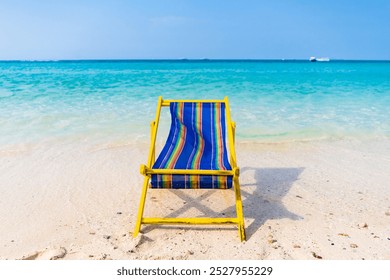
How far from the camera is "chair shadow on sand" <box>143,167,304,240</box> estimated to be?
10.6ft

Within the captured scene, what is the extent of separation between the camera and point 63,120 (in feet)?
25.0

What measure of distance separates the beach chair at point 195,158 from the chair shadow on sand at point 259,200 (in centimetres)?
18

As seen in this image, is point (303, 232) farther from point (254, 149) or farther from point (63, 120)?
point (63, 120)

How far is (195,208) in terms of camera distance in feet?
11.3

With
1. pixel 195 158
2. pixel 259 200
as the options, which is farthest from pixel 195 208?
pixel 259 200

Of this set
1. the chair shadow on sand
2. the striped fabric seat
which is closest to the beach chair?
the striped fabric seat

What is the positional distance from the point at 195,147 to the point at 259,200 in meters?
0.83

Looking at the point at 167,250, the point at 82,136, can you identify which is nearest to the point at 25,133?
the point at 82,136

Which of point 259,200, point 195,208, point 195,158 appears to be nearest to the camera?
point 195,158

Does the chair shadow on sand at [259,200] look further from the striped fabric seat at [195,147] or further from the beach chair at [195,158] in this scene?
the striped fabric seat at [195,147]

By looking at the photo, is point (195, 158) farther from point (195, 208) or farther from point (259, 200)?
point (259, 200)
